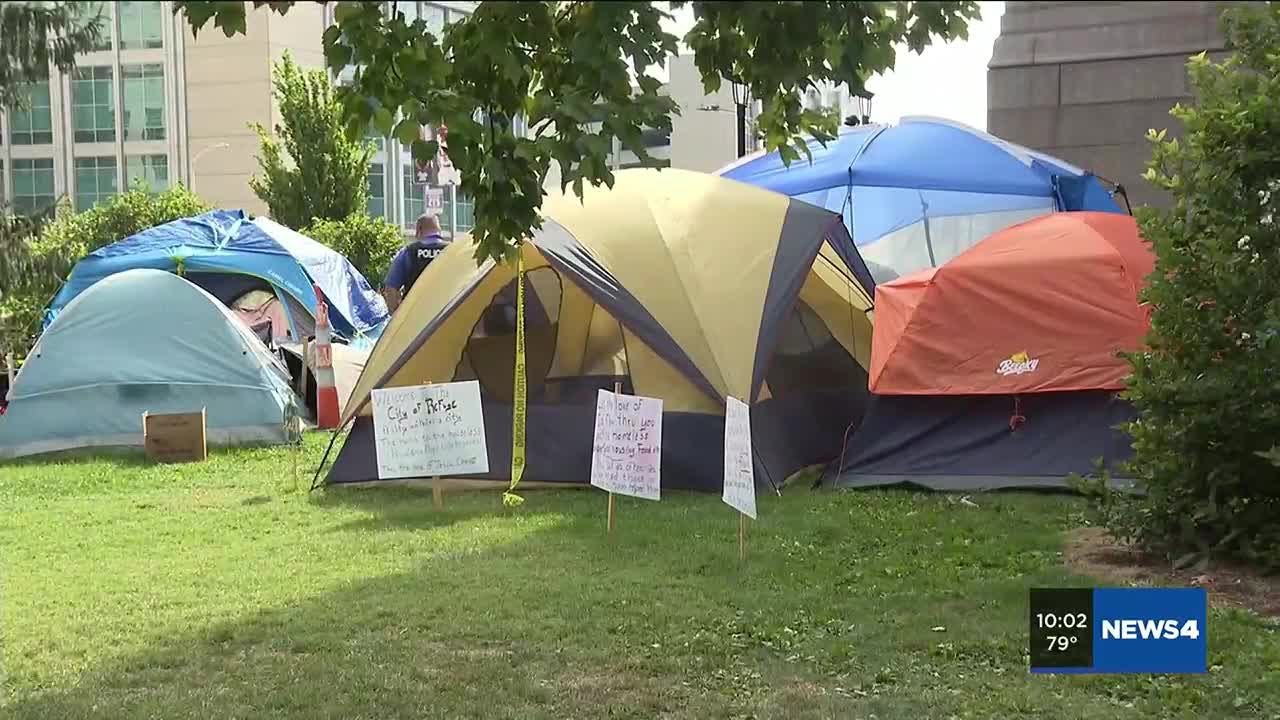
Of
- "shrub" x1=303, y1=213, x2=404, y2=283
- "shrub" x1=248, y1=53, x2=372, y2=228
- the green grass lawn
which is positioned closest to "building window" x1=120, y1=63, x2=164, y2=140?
"shrub" x1=248, y1=53, x2=372, y2=228

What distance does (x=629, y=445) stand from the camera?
654cm

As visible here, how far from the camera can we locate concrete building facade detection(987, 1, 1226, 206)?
3227 mm

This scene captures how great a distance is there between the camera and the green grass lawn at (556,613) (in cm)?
429

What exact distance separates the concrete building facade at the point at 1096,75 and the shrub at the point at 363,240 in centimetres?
1459

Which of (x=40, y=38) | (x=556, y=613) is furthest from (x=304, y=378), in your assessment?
(x=40, y=38)

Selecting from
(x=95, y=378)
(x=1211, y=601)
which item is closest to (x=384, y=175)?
(x=95, y=378)

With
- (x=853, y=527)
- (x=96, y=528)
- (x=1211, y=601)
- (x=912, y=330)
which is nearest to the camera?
(x=1211, y=601)

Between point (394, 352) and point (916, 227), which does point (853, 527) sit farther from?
point (916, 227)

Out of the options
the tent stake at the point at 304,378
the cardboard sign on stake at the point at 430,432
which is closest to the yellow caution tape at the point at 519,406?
the cardboard sign on stake at the point at 430,432

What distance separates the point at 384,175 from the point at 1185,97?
44.2 m

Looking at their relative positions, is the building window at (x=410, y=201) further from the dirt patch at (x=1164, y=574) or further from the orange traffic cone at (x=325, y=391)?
the dirt patch at (x=1164, y=574)

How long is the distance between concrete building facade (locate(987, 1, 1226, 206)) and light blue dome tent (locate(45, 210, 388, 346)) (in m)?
7.06

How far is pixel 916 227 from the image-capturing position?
11.2 m

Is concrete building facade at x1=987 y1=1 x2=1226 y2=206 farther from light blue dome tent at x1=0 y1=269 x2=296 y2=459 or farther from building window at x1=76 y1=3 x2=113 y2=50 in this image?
light blue dome tent at x1=0 y1=269 x2=296 y2=459
